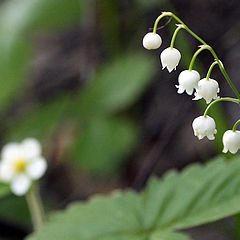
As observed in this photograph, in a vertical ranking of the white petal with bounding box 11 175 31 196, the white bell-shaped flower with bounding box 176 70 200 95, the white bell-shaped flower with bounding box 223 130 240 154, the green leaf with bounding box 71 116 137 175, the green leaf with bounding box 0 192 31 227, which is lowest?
the green leaf with bounding box 71 116 137 175

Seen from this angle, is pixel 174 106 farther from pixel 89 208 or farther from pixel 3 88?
pixel 89 208

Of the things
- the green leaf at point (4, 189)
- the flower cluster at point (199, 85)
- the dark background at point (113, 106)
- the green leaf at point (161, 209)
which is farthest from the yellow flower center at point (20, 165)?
the flower cluster at point (199, 85)

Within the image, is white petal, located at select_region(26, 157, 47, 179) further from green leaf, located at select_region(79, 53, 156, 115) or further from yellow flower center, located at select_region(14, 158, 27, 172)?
green leaf, located at select_region(79, 53, 156, 115)

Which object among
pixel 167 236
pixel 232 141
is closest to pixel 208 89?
pixel 232 141

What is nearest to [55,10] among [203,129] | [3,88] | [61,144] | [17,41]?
[17,41]

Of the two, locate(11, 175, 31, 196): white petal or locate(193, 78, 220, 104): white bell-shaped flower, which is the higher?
locate(193, 78, 220, 104): white bell-shaped flower

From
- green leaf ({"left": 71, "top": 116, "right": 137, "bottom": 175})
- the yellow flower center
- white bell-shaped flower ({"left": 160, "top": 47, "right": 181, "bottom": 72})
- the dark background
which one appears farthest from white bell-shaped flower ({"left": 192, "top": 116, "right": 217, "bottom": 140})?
green leaf ({"left": 71, "top": 116, "right": 137, "bottom": 175})

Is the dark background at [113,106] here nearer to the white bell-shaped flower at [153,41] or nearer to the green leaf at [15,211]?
the green leaf at [15,211]
